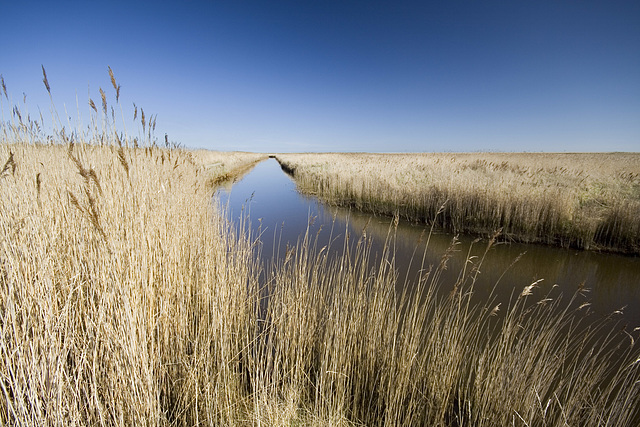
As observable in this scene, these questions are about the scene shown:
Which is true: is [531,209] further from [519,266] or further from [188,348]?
[188,348]

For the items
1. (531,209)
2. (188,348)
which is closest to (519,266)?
(531,209)

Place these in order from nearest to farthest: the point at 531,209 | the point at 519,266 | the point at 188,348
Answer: the point at 188,348, the point at 519,266, the point at 531,209

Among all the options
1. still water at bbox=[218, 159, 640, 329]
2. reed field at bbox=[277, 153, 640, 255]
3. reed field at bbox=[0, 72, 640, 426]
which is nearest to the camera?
reed field at bbox=[0, 72, 640, 426]

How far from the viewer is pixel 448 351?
2.01 meters

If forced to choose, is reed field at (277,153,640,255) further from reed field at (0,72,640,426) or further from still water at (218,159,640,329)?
reed field at (0,72,640,426)

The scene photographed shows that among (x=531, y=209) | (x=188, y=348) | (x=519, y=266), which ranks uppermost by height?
(x=531, y=209)

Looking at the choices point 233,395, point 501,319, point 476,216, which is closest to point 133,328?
point 233,395

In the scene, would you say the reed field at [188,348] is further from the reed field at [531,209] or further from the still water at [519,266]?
the reed field at [531,209]

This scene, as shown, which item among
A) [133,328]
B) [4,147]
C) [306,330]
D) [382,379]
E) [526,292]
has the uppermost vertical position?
[4,147]

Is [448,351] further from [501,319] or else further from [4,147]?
[4,147]

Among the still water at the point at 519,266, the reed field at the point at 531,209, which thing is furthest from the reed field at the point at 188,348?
the reed field at the point at 531,209

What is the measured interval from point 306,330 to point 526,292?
1596 millimetres

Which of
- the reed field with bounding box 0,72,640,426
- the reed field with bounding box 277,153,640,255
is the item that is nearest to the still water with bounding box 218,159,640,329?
the reed field with bounding box 277,153,640,255

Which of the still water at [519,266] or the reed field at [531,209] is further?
the reed field at [531,209]
